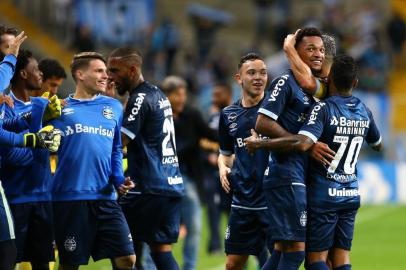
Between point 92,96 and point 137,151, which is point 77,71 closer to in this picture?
point 92,96

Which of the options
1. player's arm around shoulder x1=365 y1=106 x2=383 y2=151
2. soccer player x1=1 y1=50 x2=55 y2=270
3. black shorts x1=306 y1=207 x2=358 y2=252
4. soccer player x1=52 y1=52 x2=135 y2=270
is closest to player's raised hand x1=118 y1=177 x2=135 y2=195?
soccer player x1=52 y1=52 x2=135 y2=270

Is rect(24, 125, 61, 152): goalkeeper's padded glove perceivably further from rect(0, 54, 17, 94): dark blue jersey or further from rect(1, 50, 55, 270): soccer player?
rect(1, 50, 55, 270): soccer player

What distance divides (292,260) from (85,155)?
204 cm

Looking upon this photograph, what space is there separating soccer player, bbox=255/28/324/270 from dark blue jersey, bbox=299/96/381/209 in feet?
0.49

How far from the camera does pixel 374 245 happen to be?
56.6ft

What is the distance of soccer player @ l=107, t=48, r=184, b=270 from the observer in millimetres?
10258

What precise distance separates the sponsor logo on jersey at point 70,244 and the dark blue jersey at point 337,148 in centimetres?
208

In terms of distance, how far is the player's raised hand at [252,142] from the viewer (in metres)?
9.48

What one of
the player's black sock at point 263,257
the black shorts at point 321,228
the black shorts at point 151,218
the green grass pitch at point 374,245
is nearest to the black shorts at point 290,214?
the black shorts at point 321,228

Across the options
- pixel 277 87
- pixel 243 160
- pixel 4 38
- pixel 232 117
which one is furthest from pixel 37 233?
pixel 277 87

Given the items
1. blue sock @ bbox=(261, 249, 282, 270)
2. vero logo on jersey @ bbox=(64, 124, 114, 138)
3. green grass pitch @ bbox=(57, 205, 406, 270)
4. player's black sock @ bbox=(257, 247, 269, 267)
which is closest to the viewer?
blue sock @ bbox=(261, 249, 282, 270)

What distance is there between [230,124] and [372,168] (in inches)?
661

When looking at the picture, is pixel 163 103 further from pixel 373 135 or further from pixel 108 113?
pixel 373 135

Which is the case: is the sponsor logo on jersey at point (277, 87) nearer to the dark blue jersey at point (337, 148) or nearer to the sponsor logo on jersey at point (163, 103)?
the dark blue jersey at point (337, 148)
